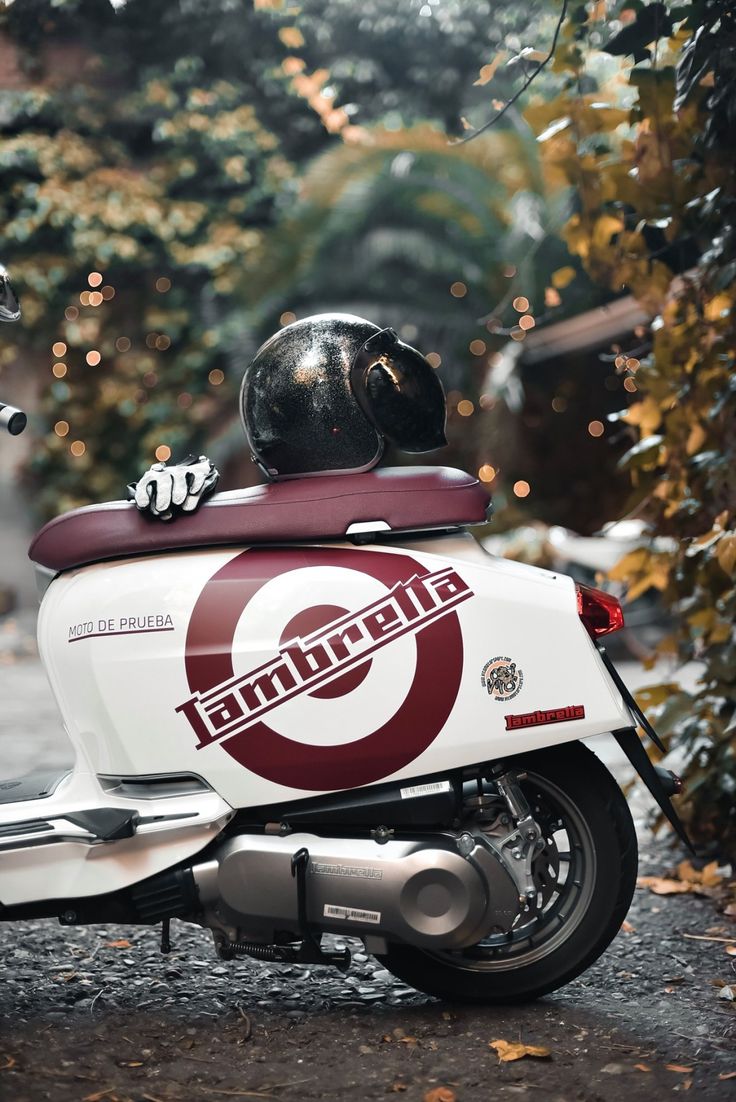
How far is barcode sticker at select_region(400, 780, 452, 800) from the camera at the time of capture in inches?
91.1

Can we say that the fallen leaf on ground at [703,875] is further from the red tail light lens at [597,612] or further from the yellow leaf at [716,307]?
the yellow leaf at [716,307]

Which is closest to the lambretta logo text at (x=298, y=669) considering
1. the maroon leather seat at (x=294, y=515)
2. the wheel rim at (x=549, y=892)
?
the maroon leather seat at (x=294, y=515)

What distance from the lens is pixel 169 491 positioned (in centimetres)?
234

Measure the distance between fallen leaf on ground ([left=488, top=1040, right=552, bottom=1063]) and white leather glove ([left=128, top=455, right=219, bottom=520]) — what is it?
1162 mm

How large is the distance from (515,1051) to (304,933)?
1.45ft

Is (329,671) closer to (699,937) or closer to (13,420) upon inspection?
(13,420)

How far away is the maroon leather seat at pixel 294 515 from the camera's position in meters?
2.35

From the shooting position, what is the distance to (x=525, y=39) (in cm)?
352

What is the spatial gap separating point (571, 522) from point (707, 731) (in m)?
8.84

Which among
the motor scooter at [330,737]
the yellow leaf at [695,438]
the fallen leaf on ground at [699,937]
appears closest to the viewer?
the motor scooter at [330,737]

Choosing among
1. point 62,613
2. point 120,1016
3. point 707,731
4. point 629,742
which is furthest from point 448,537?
point 707,731

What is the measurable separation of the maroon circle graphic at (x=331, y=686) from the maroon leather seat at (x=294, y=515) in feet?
0.33

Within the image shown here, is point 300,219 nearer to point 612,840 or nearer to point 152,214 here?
point 152,214

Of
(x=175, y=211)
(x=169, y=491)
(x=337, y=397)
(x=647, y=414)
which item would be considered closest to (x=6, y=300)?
(x=169, y=491)
